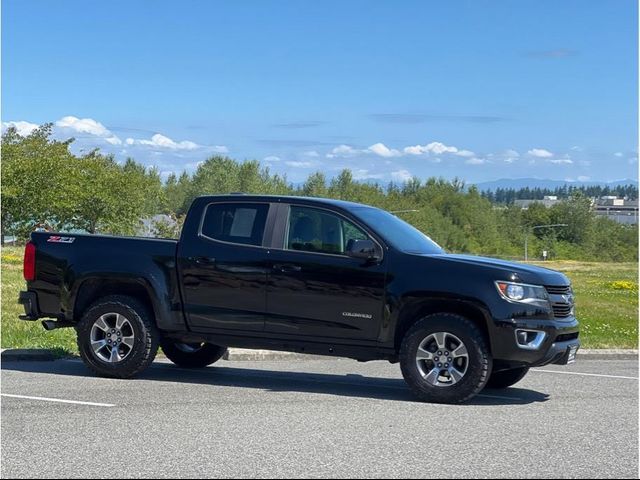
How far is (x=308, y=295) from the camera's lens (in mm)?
9664

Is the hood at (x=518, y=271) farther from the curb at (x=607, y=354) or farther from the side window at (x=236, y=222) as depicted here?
the curb at (x=607, y=354)

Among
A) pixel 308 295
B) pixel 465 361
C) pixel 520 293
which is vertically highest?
pixel 520 293

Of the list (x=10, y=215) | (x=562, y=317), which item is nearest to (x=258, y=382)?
(x=562, y=317)

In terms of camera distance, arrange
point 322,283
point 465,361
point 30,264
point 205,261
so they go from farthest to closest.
→ point 30,264 < point 205,261 < point 322,283 < point 465,361

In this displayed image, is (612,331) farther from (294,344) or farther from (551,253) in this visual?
(551,253)

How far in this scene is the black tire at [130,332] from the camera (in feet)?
33.7

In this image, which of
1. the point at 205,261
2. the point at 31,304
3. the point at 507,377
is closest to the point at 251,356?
the point at 205,261

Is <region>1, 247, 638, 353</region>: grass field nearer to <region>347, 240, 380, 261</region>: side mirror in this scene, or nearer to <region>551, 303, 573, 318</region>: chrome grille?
<region>347, 240, 380, 261</region>: side mirror

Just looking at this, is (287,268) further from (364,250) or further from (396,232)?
(396,232)

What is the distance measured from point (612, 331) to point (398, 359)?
9527mm

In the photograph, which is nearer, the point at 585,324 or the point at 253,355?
the point at 253,355

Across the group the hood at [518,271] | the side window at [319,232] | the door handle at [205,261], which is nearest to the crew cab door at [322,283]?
the side window at [319,232]

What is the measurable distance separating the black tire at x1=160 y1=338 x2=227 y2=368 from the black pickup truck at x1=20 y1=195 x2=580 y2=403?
4.27ft

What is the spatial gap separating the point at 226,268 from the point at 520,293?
9.48 feet
